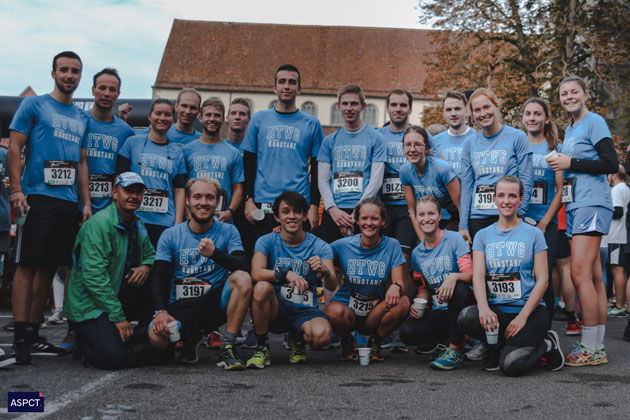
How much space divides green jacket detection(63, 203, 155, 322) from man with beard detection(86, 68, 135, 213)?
0.80 metres

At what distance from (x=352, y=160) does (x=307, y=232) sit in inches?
35.2

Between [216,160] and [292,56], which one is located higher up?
[292,56]

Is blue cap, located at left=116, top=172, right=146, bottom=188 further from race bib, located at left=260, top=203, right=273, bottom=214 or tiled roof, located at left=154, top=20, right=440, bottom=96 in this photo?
tiled roof, located at left=154, top=20, right=440, bottom=96

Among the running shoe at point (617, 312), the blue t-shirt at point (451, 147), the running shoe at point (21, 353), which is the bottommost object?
the running shoe at point (617, 312)

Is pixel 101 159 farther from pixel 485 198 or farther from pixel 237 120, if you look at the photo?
pixel 485 198

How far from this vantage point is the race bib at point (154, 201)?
5.79m

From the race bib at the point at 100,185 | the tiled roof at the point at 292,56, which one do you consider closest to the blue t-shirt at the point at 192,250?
the race bib at the point at 100,185

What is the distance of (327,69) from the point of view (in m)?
49.7

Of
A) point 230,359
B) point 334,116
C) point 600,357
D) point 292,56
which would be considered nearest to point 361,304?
point 230,359

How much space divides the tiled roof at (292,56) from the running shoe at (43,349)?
44.2 meters

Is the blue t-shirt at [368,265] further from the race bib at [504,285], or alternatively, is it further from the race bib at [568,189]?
the race bib at [568,189]

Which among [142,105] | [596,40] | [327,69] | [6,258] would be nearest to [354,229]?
[6,258]

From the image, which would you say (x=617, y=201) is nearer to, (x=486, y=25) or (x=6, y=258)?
(x=6, y=258)

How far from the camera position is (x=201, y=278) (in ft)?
16.8
